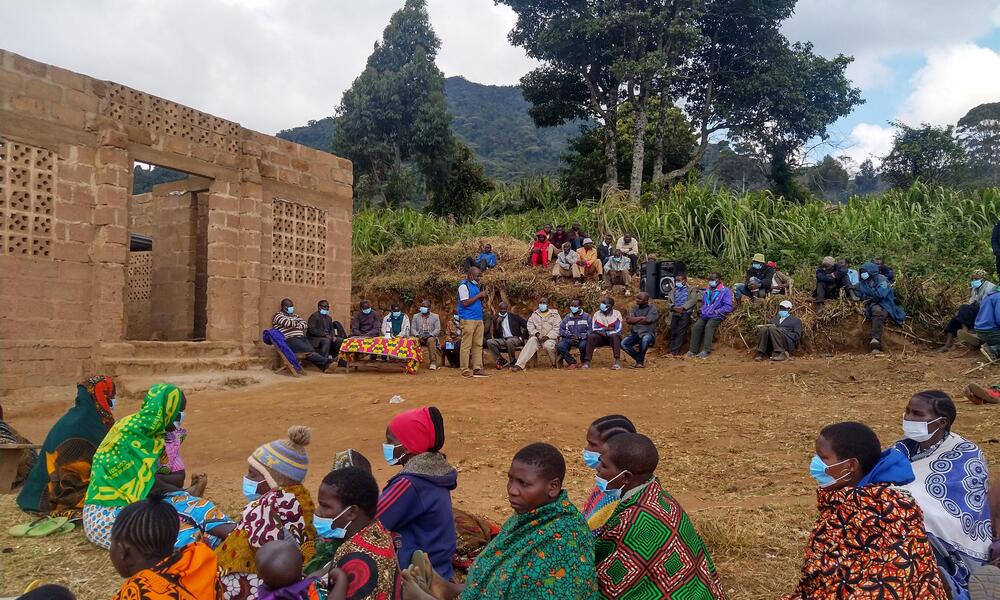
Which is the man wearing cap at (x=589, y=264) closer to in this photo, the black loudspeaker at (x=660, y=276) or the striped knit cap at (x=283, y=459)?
the black loudspeaker at (x=660, y=276)

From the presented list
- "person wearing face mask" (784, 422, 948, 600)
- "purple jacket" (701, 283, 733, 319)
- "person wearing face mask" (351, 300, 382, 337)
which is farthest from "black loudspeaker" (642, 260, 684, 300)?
"person wearing face mask" (784, 422, 948, 600)

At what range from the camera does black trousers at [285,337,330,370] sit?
1170 centimetres

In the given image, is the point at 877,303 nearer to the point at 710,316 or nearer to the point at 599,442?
the point at 710,316

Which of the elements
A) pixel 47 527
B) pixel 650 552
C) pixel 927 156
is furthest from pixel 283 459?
pixel 927 156

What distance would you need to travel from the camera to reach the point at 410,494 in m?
3.15

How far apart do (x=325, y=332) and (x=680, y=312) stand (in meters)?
6.27

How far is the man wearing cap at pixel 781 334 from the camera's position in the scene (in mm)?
11141

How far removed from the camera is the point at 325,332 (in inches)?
480

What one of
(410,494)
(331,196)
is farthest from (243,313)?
(410,494)

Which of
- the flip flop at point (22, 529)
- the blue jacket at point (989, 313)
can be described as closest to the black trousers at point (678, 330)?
the blue jacket at point (989, 313)

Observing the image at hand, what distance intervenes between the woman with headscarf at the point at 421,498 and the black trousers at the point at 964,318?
9563mm

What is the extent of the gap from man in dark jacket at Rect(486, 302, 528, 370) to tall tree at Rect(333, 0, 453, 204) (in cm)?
1386

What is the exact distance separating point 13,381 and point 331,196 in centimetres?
613

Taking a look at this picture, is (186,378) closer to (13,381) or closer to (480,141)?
(13,381)
